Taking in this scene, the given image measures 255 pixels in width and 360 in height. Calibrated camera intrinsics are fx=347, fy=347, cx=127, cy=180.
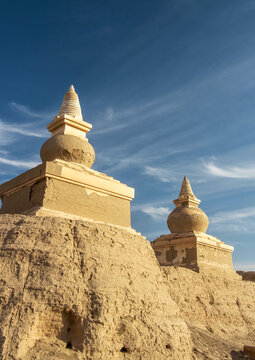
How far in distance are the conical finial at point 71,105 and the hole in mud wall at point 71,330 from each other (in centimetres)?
548

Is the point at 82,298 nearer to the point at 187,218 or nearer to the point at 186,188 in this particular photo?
the point at 187,218

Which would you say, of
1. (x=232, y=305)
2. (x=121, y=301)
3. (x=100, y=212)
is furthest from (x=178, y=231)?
(x=121, y=301)

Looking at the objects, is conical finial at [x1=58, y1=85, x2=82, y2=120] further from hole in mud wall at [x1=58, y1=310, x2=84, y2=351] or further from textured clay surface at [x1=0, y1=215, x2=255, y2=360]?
hole in mud wall at [x1=58, y1=310, x2=84, y2=351]

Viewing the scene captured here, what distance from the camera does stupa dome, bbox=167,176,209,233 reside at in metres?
11.7

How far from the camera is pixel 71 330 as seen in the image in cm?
446

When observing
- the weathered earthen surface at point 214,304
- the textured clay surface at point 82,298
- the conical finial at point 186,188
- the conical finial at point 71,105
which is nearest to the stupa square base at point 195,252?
the weathered earthen surface at point 214,304

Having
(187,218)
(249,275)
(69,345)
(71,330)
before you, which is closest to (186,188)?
(187,218)

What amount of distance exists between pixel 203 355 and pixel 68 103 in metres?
6.58

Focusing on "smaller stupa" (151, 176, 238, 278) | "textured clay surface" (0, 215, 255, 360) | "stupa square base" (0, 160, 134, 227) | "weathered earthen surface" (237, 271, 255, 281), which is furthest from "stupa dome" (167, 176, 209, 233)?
"textured clay surface" (0, 215, 255, 360)

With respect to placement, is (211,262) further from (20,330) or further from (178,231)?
(20,330)

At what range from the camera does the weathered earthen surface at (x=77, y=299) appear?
421 cm

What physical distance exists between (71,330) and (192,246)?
6.88m

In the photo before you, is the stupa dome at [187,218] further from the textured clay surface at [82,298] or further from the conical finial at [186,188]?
the textured clay surface at [82,298]

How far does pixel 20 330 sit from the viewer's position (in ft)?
13.3
